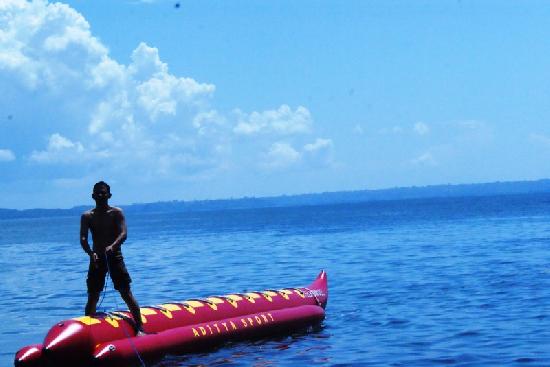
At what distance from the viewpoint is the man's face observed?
14.0 m

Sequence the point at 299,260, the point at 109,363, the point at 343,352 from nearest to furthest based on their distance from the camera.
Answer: the point at 109,363 → the point at 343,352 → the point at 299,260

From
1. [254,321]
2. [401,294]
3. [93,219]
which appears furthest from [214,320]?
[401,294]

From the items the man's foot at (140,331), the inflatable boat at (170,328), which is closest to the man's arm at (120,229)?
the inflatable boat at (170,328)

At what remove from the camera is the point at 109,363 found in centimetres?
1389

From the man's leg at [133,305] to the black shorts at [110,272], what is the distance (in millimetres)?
177

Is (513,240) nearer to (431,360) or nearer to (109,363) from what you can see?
(431,360)

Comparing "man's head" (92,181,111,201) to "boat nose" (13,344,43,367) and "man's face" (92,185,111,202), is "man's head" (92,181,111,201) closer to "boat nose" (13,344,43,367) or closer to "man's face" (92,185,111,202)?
"man's face" (92,185,111,202)

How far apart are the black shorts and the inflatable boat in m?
0.63

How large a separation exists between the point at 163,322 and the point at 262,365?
1942 millimetres

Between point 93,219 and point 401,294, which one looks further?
point 401,294

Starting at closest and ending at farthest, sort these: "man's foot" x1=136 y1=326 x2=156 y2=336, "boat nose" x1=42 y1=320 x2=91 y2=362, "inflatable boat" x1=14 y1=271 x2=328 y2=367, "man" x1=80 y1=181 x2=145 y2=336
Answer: "boat nose" x1=42 y1=320 x2=91 y2=362 → "inflatable boat" x1=14 y1=271 x2=328 y2=367 → "man" x1=80 y1=181 x2=145 y2=336 → "man's foot" x1=136 y1=326 x2=156 y2=336

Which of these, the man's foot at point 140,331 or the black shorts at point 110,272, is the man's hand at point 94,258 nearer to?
the black shorts at point 110,272

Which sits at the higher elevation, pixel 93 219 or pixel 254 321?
pixel 93 219

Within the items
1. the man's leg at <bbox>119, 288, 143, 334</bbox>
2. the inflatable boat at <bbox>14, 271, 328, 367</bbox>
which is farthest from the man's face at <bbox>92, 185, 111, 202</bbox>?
the inflatable boat at <bbox>14, 271, 328, 367</bbox>
